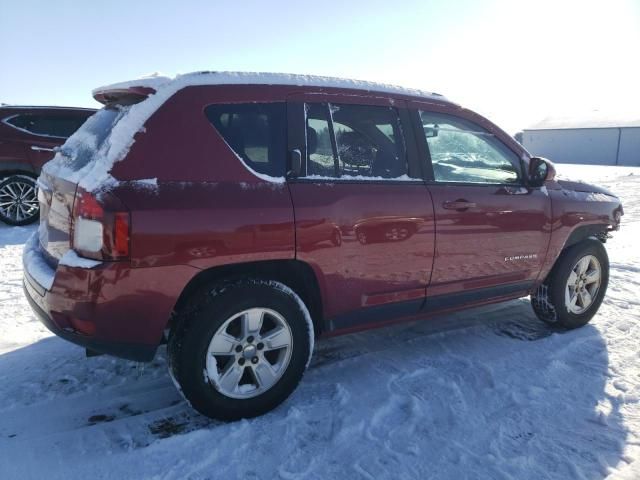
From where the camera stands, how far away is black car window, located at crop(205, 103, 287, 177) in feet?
8.72

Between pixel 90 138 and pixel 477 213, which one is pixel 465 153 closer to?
pixel 477 213

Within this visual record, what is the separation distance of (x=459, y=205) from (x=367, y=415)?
1.53m

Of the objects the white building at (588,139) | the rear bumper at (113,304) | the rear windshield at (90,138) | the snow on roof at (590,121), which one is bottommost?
the rear bumper at (113,304)

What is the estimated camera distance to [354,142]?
3090mm

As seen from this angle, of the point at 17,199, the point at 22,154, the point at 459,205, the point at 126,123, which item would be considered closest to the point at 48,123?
the point at 22,154

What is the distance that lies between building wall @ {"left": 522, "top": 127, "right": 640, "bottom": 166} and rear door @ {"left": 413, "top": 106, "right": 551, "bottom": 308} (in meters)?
42.5

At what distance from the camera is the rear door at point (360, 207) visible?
9.27 feet

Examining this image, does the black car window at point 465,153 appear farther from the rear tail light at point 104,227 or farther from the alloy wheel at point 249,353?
the rear tail light at point 104,227

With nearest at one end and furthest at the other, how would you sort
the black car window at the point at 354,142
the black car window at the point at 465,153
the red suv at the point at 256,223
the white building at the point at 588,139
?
the red suv at the point at 256,223 → the black car window at the point at 354,142 → the black car window at the point at 465,153 → the white building at the point at 588,139

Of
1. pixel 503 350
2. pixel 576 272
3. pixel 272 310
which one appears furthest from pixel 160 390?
pixel 576 272

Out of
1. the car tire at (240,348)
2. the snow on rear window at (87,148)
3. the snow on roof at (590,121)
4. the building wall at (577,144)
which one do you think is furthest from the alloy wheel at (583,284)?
the snow on roof at (590,121)

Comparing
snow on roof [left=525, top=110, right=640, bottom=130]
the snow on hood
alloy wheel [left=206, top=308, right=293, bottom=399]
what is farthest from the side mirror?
snow on roof [left=525, top=110, right=640, bottom=130]

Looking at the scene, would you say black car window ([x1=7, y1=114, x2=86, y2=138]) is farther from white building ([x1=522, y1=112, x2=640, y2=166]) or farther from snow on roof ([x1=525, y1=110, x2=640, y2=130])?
snow on roof ([x1=525, y1=110, x2=640, y2=130])

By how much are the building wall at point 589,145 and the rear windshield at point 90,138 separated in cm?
4478
